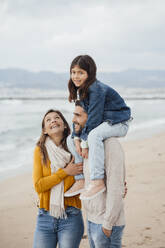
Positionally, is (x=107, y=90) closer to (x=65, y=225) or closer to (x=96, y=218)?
(x=96, y=218)

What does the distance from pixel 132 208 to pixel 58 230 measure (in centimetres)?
282

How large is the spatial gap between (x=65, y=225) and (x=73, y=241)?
16cm

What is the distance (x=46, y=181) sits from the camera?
258 cm

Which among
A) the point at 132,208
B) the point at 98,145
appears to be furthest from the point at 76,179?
the point at 132,208

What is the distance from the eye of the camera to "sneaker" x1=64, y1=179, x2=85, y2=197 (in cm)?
254

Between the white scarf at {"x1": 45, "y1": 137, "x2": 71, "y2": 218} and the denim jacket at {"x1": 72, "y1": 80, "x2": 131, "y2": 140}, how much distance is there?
0.22 m

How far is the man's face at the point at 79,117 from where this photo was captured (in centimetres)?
245

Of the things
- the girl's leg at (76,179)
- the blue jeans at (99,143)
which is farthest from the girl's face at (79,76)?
the girl's leg at (76,179)

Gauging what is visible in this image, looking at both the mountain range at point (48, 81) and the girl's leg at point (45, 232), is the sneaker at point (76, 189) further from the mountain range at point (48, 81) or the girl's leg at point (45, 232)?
the mountain range at point (48, 81)

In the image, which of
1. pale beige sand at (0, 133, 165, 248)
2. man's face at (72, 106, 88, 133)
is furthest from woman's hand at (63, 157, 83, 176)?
pale beige sand at (0, 133, 165, 248)

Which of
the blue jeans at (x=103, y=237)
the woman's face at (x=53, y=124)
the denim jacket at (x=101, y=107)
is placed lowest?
the blue jeans at (x=103, y=237)

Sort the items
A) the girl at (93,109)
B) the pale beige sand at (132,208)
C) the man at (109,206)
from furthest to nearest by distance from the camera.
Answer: the pale beige sand at (132,208) < the girl at (93,109) < the man at (109,206)

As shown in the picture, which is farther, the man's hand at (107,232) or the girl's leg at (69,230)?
A: the girl's leg at (69,230)

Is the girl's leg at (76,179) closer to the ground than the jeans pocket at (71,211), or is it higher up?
higher up
